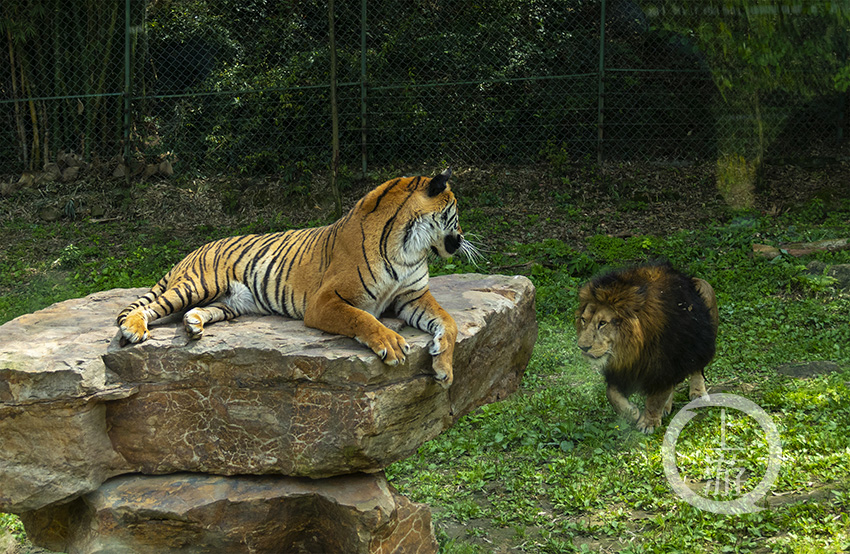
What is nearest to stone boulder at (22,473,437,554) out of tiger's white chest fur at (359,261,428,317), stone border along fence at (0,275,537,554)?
stone border along fence at (0,275,537,554)

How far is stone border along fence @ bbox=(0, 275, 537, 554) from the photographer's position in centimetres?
384

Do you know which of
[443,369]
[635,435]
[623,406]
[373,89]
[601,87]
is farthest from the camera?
[373,89]

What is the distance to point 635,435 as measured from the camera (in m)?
5.26

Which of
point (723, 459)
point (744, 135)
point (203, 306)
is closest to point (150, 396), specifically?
point (203, 306)

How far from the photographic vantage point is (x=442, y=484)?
501 cm

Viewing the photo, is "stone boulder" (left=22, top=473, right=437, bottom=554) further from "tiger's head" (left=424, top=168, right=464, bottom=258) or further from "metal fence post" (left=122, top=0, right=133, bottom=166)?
"metal fence post" (left=122, top=0, right=133, bottom=166)

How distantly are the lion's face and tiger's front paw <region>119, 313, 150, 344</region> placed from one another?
2823 millimetres

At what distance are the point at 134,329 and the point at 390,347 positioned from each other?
56.2 inches

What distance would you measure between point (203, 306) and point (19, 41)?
8.29 meters

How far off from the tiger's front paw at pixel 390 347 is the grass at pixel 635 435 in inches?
48.0

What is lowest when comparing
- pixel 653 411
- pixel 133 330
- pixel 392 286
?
pixel 653 411

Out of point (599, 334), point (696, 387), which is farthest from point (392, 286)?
point (696, 387)

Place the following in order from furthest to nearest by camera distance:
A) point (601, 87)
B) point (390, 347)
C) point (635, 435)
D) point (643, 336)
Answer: point (601, 87) < point (635, 435) < point (643, 336) < point (390, 347)

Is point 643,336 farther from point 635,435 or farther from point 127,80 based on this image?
point 127,80
